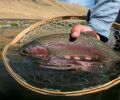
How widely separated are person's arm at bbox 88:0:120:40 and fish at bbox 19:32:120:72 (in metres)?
0.51

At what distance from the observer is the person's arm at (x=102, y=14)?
223 centimetres

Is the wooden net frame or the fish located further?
the fish

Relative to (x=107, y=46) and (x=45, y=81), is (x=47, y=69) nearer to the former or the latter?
(x=45, y=81)

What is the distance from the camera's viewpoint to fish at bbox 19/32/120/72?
9.32 ft

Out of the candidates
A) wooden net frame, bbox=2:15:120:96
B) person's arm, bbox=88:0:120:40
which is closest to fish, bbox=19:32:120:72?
wooden net frame, bbox=2:15:120:96

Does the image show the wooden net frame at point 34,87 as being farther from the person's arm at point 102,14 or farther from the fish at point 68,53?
the person's arm at point 102,14

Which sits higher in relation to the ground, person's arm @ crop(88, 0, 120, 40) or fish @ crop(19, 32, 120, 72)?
person's arm @ crop(88, 0, 120, 40)

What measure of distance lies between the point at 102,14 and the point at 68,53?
2.37 feet

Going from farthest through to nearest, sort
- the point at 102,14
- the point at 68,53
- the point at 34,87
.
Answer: the point at 68,53 → the point at 34,87 → the point at 102,14

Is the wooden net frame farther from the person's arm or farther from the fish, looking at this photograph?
the person's arm

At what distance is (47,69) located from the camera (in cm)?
293

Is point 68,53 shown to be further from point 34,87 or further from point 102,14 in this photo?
point 102,14

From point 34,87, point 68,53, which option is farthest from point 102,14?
point 68,53

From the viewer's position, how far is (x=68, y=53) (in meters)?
2.92
